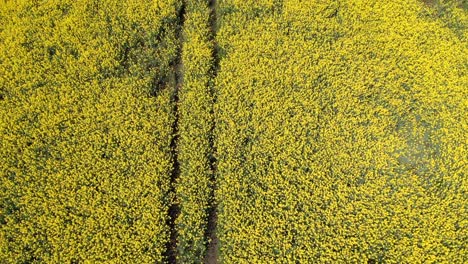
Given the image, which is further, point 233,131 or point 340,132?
point 340,132

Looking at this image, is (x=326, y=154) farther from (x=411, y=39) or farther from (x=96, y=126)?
(x=96, y=126)

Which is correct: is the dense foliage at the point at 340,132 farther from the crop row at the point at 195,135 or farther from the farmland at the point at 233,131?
the crop row at the point at 195,135

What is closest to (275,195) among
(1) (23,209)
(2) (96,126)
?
(2) (96,126)

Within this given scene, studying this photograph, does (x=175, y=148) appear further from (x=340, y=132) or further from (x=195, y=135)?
(x=340, y=132)

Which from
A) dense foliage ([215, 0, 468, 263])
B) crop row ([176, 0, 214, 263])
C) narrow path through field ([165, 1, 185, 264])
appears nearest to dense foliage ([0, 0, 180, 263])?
narrow path through field ([165, 1, 185, 264])

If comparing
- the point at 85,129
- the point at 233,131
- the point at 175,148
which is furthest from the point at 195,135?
the point at 85,129
